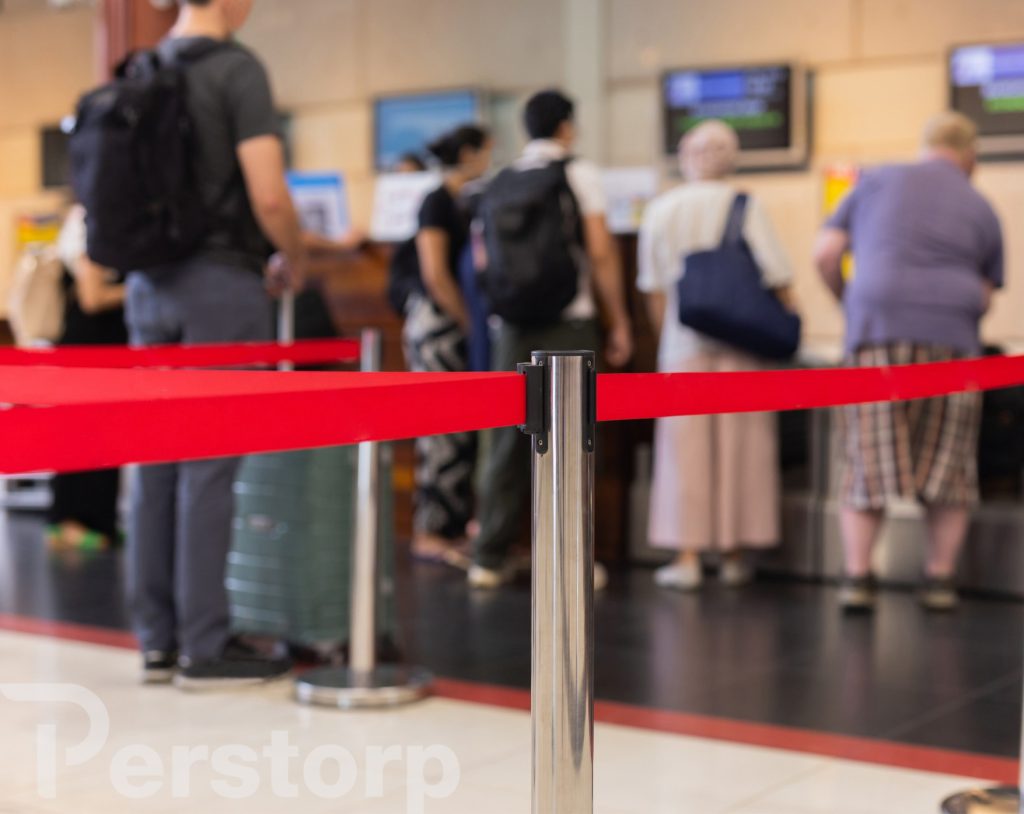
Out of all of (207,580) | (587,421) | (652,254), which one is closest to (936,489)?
(652,254)

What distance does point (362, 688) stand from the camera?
11.3ft

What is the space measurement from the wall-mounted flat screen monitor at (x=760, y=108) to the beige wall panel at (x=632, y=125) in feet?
1.07

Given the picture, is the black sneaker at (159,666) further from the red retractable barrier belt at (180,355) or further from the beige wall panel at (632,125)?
the beige wall panel at (632,125)

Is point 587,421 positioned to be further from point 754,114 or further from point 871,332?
point 754,114

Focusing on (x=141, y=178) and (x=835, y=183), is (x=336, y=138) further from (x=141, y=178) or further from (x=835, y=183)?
(x=141, y=178)

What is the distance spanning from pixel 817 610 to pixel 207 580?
2.05 meters

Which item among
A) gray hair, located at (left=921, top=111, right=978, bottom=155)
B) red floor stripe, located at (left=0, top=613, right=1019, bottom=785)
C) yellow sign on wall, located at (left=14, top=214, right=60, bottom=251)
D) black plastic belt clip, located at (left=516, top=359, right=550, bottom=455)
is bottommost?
red floor stripe, located at (left=0, top=613, right=1019, bottom=785)

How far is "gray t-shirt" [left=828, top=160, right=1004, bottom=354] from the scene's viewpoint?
15.0 ft

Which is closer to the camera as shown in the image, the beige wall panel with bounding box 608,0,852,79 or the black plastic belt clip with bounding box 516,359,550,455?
the black plastic belt clip with bounding box 516,359,550,455

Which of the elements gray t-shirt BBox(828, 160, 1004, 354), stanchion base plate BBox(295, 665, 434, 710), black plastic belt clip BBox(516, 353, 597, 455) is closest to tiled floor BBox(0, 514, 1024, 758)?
stanchion base plate BBox(295, 665, 434, 710)

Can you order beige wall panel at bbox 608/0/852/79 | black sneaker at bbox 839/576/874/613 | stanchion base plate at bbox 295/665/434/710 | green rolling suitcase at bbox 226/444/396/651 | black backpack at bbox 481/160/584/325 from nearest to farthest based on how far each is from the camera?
stanchion base plate at bbox 295/665/434/710 < green rolling suitcase at bbox 226/444/396/651 < black sneaker at bbox 839/576/874/613 < black backpack at bbox 481/160/584/325 < beige wall panel at bbox 608/0/852/79

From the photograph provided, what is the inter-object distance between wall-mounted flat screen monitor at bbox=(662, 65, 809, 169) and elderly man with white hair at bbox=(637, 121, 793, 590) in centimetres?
235

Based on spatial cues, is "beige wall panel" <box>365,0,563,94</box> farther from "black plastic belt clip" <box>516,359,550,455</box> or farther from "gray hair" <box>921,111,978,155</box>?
"black plastic belt clip" <box>516,359,550,455</box>

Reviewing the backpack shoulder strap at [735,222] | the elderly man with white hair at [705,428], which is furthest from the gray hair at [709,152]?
the backpack shoulder strap at [735,222]
